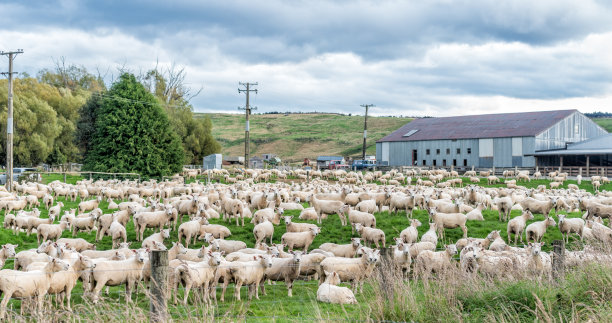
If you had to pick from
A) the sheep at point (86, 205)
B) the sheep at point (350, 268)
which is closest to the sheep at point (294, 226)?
the sheep at point (350, 268)

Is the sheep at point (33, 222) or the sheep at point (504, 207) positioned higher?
the sheep at point (504, 207)

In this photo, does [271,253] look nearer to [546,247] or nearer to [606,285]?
[606,285]

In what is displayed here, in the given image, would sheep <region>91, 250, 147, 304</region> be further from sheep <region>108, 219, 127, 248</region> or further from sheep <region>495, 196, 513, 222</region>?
sheep <region>495, 196, 513, 222</region>

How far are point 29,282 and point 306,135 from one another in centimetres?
15328

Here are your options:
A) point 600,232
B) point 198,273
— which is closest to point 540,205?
point 600,232

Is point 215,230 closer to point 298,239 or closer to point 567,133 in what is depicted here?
point 298,239

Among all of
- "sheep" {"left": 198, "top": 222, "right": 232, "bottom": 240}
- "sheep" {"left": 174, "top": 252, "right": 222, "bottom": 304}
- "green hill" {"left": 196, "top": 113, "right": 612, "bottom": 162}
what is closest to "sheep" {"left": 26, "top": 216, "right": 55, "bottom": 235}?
→ "sheep" {"left": 198, "top": 222, "right": 232, "bottom": 240}

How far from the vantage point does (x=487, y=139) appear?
6412 cm

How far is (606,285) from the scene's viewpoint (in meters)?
8.90

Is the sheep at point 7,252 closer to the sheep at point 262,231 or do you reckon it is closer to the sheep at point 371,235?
the sheep at point 262,231

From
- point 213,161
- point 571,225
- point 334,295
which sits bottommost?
point 334,295

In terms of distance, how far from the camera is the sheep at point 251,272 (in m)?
12.0

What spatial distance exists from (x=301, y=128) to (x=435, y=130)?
356ft

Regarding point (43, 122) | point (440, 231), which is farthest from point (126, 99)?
point (440, 231)
